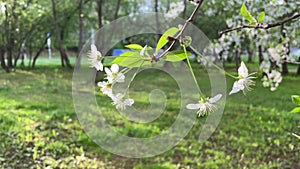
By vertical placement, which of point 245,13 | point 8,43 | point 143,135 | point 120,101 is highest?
point 245,13

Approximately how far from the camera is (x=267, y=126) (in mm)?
3424

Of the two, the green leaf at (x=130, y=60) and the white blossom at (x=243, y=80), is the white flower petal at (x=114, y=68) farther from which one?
the white blossom at (x=243, y=80)

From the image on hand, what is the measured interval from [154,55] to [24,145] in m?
2.45

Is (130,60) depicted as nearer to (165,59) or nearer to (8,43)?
(165,59)

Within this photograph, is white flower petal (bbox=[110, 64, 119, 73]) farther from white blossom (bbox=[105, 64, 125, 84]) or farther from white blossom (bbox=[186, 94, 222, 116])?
white blossom (bbox=[186, 94, 222, 116])

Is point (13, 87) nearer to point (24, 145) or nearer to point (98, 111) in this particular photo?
point (98, 111)

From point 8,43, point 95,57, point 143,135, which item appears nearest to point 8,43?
point 8,43

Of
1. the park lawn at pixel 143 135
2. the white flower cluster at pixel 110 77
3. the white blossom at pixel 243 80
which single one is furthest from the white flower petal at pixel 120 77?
the park lawn at pixel 143 135

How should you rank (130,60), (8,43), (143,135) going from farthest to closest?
(8,43)
(143,135)
(130,60)

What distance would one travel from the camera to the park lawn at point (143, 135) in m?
2.50

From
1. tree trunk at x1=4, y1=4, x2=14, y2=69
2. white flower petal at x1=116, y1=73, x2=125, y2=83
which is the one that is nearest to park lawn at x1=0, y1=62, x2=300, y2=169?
white flower petal at x1=116, y1=73, x2=125, y2=83

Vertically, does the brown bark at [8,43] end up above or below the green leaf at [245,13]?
below

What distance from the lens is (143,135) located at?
3059 mm

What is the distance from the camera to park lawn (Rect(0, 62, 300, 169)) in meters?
2.50
